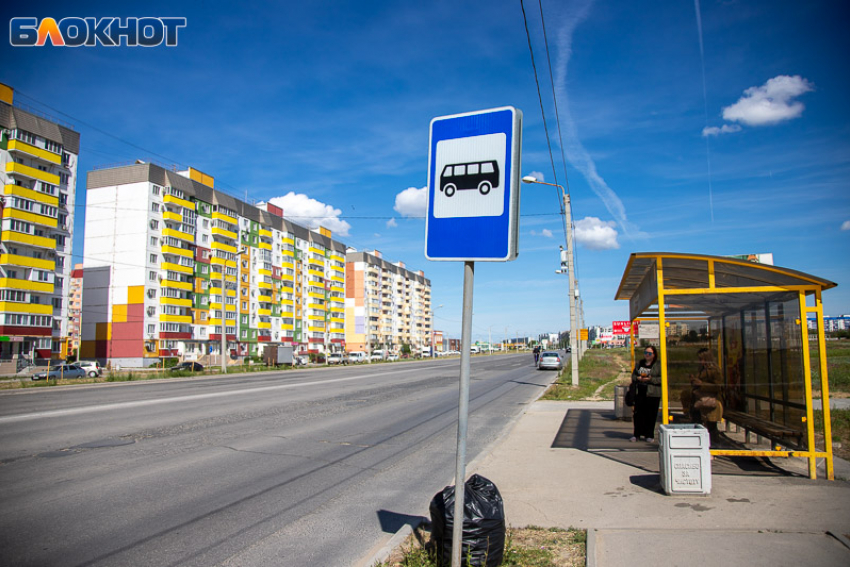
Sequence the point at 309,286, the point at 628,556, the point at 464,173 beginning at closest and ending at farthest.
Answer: the point at 464,173, the point at 628,556, the point at 309,286

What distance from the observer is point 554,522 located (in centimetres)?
522

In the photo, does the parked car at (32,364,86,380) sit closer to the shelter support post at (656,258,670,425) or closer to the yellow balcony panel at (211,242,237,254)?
the yellow balcony panel at (211,242,237,254)

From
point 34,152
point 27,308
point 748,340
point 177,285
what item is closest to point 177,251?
point 177,285

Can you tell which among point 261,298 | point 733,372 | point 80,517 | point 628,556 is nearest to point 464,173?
point 628,556

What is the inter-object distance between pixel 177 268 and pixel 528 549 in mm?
74965

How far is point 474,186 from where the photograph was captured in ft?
11.8

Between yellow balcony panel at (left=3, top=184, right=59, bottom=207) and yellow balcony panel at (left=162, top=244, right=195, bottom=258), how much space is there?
41.1ft

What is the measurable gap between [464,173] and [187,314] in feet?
248

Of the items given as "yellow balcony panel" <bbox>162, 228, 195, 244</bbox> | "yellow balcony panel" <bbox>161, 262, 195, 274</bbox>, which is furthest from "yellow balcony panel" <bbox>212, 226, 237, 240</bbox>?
"yellow balcony panel" <bbox>161, 262, 195, 274</bbox>

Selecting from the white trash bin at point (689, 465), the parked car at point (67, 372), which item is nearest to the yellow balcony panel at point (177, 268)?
the parked car at point (67, 372)

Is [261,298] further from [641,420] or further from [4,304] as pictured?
[641,420]

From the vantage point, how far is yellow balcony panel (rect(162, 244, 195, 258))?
70812 mm

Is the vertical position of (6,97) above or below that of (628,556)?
above

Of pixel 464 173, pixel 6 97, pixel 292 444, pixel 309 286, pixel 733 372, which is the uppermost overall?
pixel 6 97
